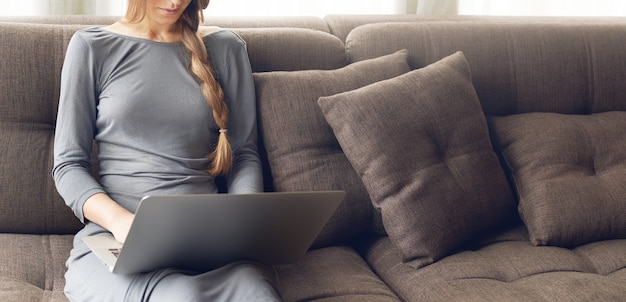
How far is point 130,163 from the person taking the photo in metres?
1.93

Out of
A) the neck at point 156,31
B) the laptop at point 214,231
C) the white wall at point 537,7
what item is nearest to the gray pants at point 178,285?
the laptop at point 214,231

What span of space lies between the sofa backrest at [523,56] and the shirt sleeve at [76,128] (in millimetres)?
757

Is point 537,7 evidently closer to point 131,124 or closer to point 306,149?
point 306,149

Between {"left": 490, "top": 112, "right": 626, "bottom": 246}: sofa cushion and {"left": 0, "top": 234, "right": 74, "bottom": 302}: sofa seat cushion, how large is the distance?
44.5 inches

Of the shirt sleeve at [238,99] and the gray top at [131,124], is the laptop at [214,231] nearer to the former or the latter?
the gray top at [131,124]

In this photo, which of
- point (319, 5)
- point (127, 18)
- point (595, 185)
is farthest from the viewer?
point (319, 5)

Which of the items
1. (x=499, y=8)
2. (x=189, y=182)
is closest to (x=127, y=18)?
(x=189, y=182)

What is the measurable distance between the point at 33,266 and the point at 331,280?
656 millimetres

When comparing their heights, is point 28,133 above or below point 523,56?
below

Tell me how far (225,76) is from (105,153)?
343 millimetres

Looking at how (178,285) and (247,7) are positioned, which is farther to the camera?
(247,7)

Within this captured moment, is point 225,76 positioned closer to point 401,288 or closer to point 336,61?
point 336,61

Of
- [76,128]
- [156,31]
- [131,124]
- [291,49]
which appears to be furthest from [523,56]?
[76,128]

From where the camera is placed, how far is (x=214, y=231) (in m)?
1.57
